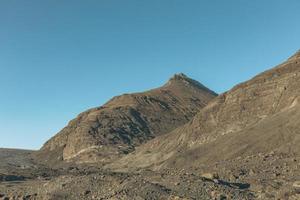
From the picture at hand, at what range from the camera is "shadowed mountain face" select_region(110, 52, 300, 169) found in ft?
239

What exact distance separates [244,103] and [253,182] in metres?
60.1

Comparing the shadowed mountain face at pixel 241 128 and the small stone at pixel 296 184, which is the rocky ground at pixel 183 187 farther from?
the shadowed mountain face at pixel 241 128

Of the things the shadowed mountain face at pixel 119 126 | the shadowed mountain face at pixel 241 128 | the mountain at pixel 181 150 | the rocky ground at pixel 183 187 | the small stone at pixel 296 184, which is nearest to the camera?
the rocky ground at pixel 183 187

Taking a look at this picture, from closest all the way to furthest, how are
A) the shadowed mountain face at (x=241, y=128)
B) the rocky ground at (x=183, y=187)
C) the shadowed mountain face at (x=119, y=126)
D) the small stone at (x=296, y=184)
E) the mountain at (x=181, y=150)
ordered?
the rocky ground at (x=183, y=187) < the small stone at (x=296, y=184) < the mountain at (x=181, y=150) < the shadowed mountain face at (x=241, y=128) < the shadowed mountain face at (x=119, y=126)

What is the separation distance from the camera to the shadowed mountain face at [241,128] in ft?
239

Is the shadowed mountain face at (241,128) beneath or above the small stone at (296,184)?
above

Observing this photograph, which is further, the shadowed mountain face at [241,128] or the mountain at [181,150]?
the shadowed mountain face at [241,128]

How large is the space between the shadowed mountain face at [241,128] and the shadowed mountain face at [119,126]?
93.8 feet

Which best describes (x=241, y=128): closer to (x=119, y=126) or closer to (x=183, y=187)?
(x=183, y=187)

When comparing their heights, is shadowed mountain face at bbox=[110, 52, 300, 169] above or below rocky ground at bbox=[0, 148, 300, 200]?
above

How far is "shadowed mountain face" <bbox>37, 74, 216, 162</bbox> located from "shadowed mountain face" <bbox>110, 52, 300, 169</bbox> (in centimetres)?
2859

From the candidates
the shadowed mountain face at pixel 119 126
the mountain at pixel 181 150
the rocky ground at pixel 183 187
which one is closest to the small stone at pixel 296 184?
the rocky ground at pixel 183 187

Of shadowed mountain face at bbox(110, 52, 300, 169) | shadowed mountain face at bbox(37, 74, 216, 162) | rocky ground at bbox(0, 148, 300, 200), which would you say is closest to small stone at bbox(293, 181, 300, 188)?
rocky ground at bbox(0, 148, 300, 200)

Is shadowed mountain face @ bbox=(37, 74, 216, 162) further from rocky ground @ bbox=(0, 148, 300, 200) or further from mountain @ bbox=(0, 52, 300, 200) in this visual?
rocky ground @ bbox=(0, 148, 300, 200)
